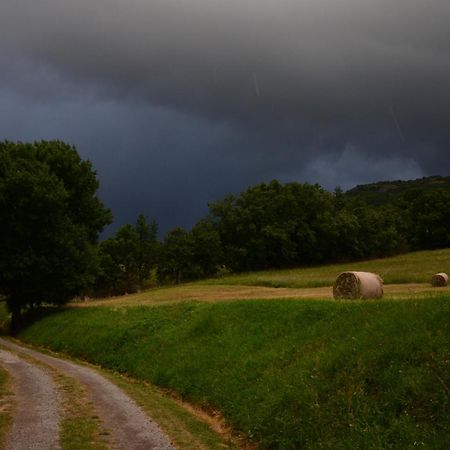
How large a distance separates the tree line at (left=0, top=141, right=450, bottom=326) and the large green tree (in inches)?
3.9

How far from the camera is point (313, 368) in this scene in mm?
17422

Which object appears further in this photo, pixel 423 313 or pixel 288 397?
pixel 423 313

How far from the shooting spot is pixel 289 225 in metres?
95.9

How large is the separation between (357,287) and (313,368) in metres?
14.1

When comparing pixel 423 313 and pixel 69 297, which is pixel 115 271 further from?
pixel 423 313

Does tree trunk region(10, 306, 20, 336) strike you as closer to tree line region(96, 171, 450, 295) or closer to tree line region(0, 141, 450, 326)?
tree line region(0, 141, 450, 326)

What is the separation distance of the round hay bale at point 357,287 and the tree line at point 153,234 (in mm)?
30317

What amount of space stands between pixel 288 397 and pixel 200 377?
22.8 feet

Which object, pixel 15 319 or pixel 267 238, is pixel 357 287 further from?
pixel 267 238

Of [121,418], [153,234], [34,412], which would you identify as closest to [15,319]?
[34,412]

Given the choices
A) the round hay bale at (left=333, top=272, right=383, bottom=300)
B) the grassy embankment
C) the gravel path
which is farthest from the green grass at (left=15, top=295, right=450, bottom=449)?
the round hay bale at (left=333, top=272, right=383, bottom=300)

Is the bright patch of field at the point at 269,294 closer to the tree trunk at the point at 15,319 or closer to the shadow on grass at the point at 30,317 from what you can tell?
the shadow on grass at the point at 30,317

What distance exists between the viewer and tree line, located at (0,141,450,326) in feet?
168

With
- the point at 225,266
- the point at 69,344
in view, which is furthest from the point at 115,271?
the point at 69,344
